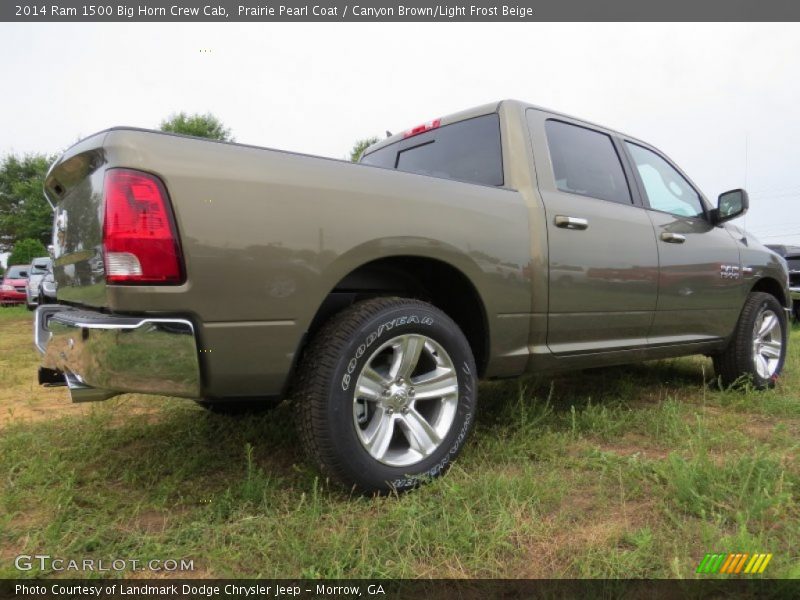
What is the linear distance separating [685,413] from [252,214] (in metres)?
2.90

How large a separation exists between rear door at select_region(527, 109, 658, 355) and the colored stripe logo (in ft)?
4.16

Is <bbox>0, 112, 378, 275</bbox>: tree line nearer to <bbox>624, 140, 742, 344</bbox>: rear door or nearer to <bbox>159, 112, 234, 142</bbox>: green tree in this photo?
<bbox>159, 112, 234, 142</bbox>: green tree

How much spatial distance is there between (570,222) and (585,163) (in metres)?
0.61

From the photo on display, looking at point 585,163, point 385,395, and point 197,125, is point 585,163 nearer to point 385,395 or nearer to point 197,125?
point 385,395

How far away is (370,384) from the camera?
2158 millimetres

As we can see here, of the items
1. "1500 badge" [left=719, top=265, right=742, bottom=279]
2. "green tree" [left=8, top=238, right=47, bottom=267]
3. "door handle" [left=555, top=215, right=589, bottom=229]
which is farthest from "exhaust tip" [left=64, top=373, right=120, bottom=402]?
"green tree" [left=8, top=238, right=47, bottom=267]

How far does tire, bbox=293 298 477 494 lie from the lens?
6.62 ft

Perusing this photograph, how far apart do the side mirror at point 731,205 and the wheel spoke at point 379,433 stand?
3028 mm

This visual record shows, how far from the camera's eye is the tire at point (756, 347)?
4.02 metres

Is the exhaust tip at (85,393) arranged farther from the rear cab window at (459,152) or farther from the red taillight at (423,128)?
the red taillight at (423,128)

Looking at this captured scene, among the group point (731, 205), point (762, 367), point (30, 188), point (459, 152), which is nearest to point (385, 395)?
point (459, 152)

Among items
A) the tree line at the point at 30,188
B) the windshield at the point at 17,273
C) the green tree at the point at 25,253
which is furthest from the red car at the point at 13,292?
the tree line at the point at 30,188

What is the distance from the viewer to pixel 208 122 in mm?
33094

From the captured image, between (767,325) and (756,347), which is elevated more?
(767,325)
